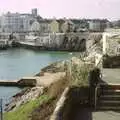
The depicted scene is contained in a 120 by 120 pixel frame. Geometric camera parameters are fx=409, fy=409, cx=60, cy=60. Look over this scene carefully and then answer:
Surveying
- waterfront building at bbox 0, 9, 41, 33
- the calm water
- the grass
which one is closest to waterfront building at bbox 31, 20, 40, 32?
waterfront building at bbox 0, 9, 41, 33

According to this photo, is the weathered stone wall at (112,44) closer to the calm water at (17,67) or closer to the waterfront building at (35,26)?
the calm water at (17,67)

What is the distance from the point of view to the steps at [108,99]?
8.38 metres

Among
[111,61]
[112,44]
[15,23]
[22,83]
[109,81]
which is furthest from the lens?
[15,23]

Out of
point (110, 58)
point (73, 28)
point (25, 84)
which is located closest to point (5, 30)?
point (73, 28)

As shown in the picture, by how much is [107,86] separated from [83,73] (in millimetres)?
656

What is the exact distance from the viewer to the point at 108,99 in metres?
8.52

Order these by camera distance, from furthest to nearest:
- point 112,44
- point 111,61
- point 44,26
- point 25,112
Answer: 1. point 44,26
2. point 112,44
3. point 25,112
4. point 111,61

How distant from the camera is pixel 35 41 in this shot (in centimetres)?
10806

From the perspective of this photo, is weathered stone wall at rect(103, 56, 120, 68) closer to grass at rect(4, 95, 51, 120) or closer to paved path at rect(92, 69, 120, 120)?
paved path at rect(92, 69, 120, 120)

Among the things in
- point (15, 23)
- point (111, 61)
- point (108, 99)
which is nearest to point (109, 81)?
point (108, 99)

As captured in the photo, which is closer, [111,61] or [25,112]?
[111,61]

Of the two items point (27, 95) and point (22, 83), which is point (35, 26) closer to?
point (22, 83)

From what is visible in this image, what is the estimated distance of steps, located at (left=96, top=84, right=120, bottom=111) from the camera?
8.38m

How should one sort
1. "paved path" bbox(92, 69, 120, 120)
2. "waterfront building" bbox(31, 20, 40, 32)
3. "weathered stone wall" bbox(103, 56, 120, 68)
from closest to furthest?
"paved path" bbox(92, 69, 120, 120)
"weathered stone wall" bbox(103, 56, 120, 68)
"waterfront building" bbox(31, 20, 40, 32)
